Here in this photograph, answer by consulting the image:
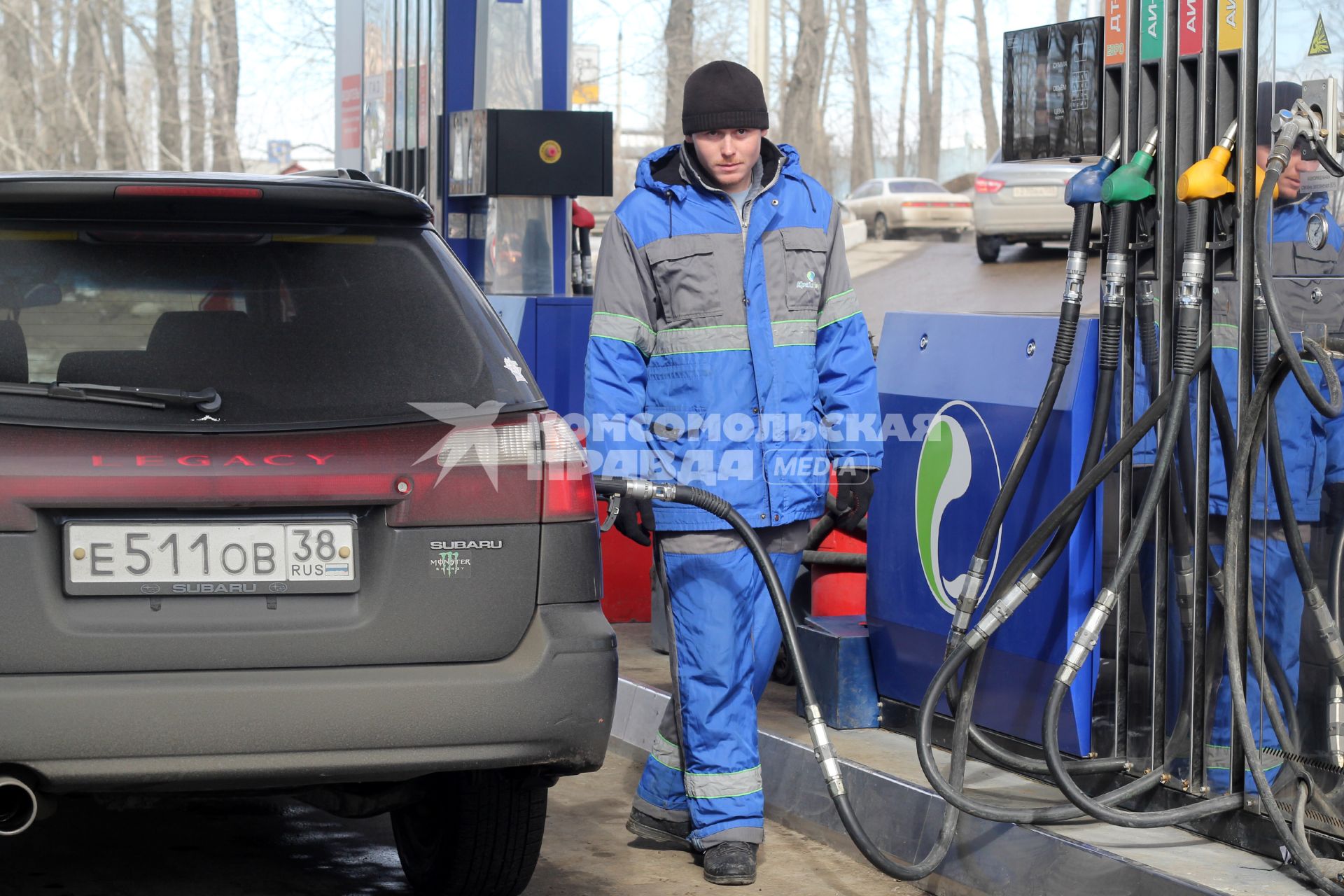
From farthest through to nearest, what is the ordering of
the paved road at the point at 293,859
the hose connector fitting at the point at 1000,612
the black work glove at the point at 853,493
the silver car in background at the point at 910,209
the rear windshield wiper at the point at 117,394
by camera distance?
the silver car in background at the point at 910,209 → the black work glove at the point at 853,493 → the paved road at the point at 293,859 → the hose connector fitting at the point at 1000,612 → the rear windshield wiper at the point at 117,394

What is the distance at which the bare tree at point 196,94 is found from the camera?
3984 centimetres

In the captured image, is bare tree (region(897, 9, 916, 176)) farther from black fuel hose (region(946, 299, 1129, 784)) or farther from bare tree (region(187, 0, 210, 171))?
black fuel hose (region(946, 299, 1129, 784))

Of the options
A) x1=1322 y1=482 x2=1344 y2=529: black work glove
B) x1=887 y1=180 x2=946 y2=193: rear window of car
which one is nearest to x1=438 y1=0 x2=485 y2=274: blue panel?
x1=1322 y1=482 x2=1344 y2=529: black work glove

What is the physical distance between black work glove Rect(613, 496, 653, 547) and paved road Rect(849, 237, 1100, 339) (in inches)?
462

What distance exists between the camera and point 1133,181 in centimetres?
411

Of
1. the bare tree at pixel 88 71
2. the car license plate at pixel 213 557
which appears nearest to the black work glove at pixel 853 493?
the car license plate at pixel 213 557

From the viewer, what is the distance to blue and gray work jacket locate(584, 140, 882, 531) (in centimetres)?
431

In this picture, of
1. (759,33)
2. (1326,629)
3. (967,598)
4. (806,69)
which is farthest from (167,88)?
(1326,629)

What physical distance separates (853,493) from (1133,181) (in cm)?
103

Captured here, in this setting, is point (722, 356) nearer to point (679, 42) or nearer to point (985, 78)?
point (679, 42)

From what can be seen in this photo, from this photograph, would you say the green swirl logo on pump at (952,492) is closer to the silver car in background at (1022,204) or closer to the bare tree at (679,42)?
the silver car in background at (1022,204)

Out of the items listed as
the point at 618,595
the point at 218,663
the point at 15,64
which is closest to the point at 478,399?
the point at 218,663

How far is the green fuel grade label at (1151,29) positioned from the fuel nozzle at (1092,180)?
0.22 m

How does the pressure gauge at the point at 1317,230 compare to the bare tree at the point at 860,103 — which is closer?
the pressure gauge at the point at 1317,230
